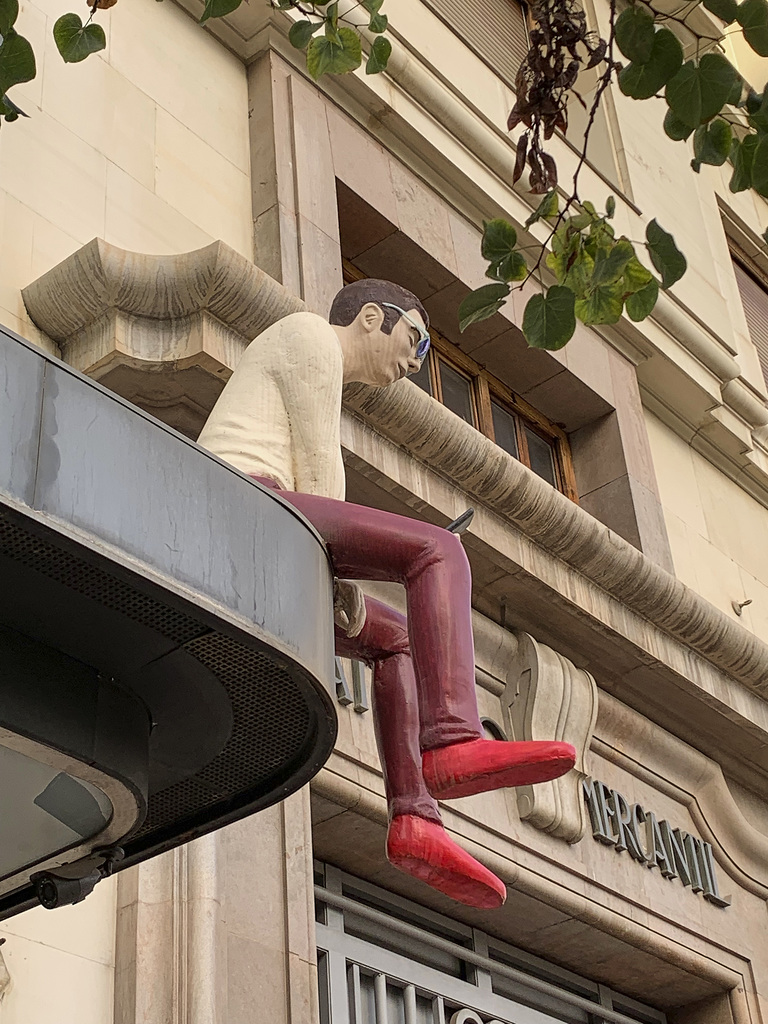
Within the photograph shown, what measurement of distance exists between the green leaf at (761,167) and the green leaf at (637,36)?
406 millimetres

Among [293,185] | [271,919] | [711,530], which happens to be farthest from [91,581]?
[711,530]

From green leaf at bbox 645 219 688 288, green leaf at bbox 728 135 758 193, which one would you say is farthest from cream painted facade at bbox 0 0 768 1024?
green leaf at bbox 728 135 758 193

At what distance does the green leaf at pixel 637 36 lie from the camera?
4887mm

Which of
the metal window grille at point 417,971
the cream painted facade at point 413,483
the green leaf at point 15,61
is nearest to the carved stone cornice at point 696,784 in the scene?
the cream painted facade at point 413,483

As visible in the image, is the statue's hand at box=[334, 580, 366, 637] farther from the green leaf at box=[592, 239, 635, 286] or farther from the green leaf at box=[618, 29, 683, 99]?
the green leaf at box=[618, 29, 683, 99]

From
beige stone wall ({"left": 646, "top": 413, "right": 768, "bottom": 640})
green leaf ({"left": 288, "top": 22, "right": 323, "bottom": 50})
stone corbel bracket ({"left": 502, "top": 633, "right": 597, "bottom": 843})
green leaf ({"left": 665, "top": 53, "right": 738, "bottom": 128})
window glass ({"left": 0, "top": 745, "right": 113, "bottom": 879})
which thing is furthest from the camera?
beige stone wall ({"left": 646, "top": 413, "right": 768, "bottom": 640})

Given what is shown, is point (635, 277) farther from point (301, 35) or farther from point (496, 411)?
point (496, 411)

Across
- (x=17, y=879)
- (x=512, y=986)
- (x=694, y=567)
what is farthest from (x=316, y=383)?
(x=694, y=567)

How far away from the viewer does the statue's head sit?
210 inches

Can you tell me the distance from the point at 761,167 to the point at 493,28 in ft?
29.3

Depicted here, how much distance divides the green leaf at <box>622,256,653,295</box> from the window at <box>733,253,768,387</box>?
10.3 metres

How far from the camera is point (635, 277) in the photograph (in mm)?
5477

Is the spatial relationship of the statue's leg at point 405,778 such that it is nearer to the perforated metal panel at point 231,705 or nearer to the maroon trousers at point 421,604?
the maroon trousers at point 421,604

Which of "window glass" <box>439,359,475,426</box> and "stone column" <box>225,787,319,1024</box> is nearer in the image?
"stone column" <box>225,787,319,1024</box>
